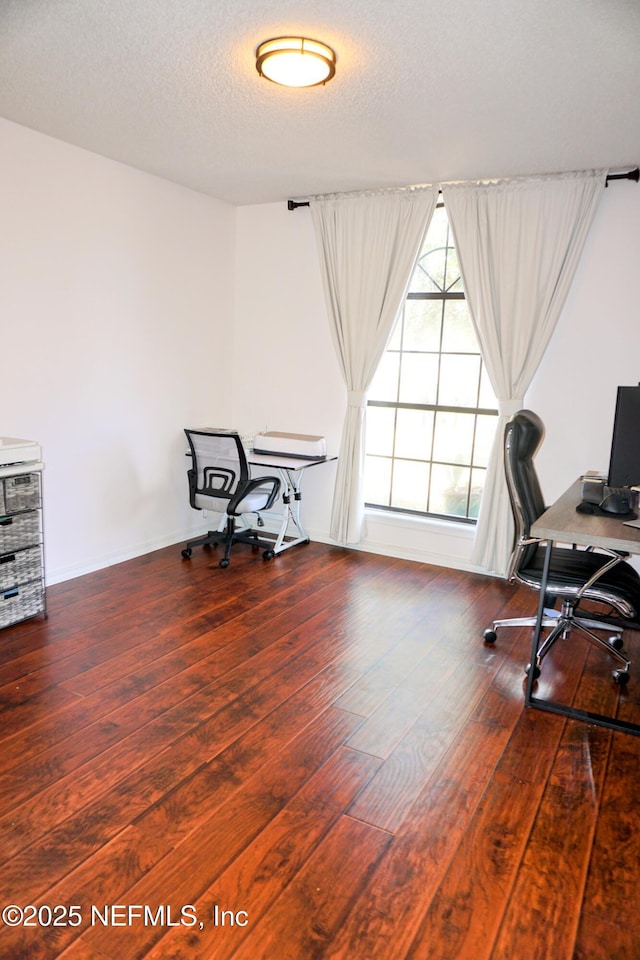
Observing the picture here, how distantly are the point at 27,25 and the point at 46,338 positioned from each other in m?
1.82

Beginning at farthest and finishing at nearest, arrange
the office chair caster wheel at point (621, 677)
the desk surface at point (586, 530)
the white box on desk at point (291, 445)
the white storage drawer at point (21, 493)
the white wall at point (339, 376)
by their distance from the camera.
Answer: the white box on desk at point (291, 445), the white wall at point (339, 376), the white storage drawer at point (21, 493), the office chair caster wheel at point (621, 677), the desk surface at point (586, 530)

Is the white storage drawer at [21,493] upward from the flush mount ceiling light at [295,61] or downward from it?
downward

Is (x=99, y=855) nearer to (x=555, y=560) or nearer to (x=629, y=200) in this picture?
(x=555, y=560)

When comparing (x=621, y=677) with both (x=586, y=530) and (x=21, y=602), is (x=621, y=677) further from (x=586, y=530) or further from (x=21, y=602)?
(x=21, y=602)

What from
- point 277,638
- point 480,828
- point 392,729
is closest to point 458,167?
point 277,638

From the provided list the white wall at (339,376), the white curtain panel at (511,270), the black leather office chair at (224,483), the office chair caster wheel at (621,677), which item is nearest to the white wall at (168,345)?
the white wall at (339,376)

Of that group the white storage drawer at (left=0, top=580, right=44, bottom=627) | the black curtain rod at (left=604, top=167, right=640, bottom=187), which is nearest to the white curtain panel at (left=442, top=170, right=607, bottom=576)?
the black curtain rod at (left=604, top=167, right=640, bottom=187)

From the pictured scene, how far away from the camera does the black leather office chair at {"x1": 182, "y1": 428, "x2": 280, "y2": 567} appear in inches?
178

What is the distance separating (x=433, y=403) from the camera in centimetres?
496

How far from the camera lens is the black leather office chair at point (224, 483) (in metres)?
4.53

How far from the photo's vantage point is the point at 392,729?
2.65m

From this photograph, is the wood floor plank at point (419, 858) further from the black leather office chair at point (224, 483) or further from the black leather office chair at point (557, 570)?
the black leather office chair at point (224, 483)

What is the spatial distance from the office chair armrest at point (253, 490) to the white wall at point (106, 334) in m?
0.77

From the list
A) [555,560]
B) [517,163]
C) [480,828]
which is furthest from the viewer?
[517,163]
